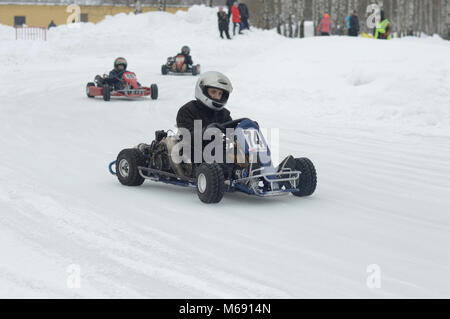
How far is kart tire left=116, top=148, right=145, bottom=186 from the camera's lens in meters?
7.90

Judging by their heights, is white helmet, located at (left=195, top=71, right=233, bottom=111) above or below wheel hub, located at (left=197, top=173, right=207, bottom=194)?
above

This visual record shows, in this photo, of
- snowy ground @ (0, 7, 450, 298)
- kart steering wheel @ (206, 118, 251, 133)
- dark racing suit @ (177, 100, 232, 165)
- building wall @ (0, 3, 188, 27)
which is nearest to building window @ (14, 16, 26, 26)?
building wall @ (0, 3, 188, 27)

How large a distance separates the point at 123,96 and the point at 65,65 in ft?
29.6

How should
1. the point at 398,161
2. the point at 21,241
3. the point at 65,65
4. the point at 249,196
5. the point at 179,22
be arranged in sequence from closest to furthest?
1. the point at 21,241
2. the point at 249,196
3. the point at 398,161
4. the point at 65,65
5. the point at 179,22

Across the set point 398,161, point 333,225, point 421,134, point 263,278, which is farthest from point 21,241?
point 421,134

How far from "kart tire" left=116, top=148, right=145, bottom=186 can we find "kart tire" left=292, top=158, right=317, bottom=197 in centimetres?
179

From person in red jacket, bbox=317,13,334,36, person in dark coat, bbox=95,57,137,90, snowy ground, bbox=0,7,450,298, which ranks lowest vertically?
snowy ground, bbox=0,7,450,298

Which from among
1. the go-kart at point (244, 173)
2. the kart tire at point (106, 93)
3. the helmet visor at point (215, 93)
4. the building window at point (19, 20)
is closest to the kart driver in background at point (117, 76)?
the kart tire at point (106, 93)

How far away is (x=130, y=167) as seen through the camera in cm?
791

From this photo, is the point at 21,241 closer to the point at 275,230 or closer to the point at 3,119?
the point at 275,230

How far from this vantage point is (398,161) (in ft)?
32.1

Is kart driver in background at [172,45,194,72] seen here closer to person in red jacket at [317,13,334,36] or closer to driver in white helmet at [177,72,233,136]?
person in red jacket at [317,13,334,36]

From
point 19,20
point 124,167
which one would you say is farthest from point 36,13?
point 124,167

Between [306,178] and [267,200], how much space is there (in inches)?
17.7
